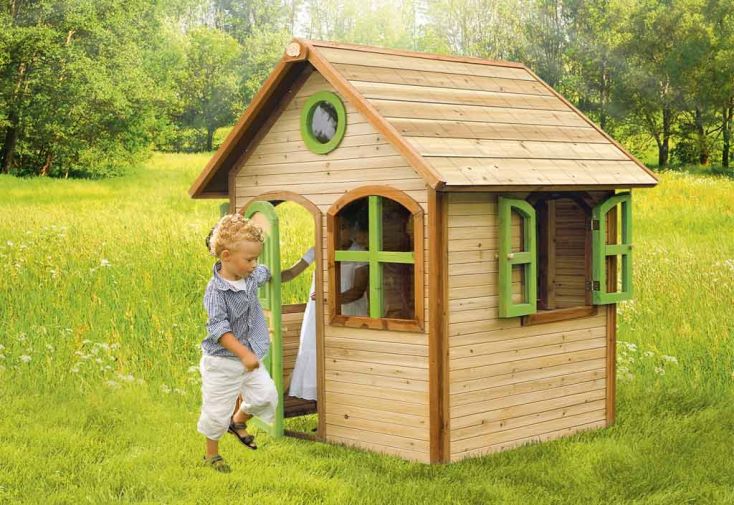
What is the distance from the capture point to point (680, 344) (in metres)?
10.5

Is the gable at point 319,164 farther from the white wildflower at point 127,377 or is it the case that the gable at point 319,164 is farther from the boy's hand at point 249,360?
the white wildflower at point 127,377

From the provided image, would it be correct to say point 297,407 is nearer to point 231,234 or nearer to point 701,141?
point 231,234

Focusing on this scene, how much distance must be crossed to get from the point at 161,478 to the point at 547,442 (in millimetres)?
2828

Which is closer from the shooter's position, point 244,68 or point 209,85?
point 209,85

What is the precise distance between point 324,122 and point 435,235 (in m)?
1.44

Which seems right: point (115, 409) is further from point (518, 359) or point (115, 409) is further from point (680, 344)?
point (680, 344)

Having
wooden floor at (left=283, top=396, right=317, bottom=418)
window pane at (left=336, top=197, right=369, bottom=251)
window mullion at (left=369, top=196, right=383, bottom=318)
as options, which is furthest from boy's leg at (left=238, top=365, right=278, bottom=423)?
wooden floor at (left=283, top=396, right=317, bottom=418)

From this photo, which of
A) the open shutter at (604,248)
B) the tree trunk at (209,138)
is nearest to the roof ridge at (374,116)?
the open shutter at (604,248)

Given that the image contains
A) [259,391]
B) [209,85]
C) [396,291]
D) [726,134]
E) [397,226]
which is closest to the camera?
[259,391]

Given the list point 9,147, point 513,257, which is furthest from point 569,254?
point 9,147

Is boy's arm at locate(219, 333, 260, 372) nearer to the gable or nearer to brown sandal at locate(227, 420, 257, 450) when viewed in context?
brown sandal at locate(227, 420, 257, 450)

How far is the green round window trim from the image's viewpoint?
7461 mm

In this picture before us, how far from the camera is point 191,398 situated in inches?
365

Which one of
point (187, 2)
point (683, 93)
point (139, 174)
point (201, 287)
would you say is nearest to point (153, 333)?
point (201, 287)
